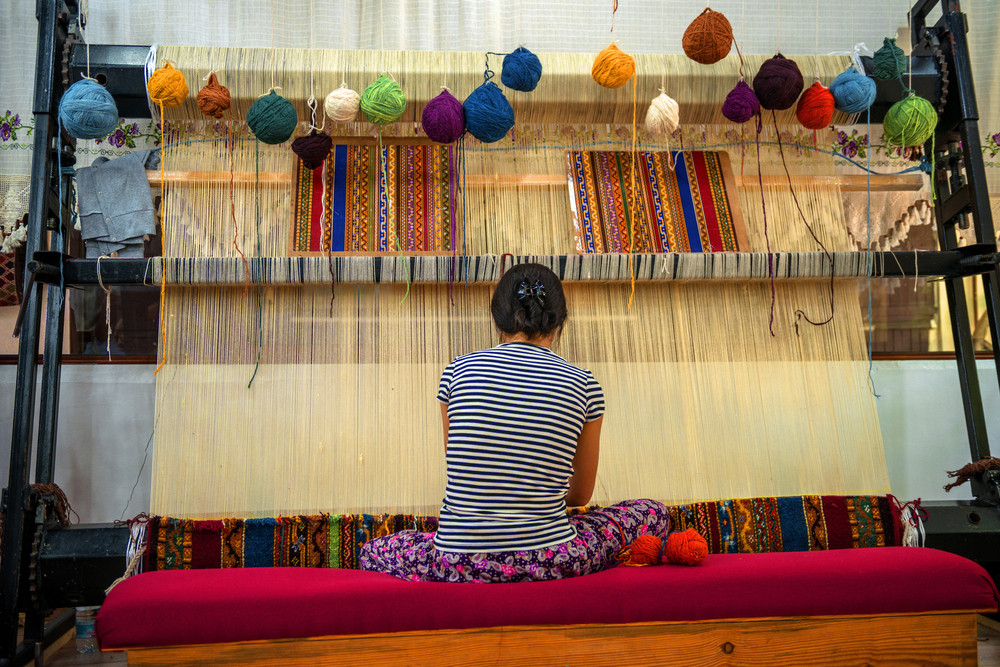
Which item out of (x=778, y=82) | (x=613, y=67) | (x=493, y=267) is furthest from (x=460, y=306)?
(x=778, y=82)

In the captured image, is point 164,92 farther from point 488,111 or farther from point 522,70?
point 522,70

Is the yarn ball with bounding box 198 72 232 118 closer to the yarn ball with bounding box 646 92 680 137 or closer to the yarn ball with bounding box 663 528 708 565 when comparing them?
the yarn ball with bounding box 646 92 680 137

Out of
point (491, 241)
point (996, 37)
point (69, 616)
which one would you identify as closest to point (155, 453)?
point (69, 616)

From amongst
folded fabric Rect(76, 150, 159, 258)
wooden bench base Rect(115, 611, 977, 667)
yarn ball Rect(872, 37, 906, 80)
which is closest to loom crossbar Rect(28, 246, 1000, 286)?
folded fabric Rect(76, 150, 159, 258)

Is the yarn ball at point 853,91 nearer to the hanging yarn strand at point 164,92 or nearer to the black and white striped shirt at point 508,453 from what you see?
the black and white striped shirt at point 508,453

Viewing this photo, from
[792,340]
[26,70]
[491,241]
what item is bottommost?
[792,340]

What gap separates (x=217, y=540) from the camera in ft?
7.00

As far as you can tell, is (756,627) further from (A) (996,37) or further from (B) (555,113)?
(A) (996,37)

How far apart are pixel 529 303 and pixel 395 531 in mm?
861

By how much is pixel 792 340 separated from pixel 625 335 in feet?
1.79

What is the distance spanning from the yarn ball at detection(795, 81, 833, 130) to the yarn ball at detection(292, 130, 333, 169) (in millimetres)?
A: 1509

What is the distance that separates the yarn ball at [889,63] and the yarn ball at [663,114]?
71 cm

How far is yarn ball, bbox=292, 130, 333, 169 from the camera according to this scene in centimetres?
234

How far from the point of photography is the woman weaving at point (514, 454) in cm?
161
